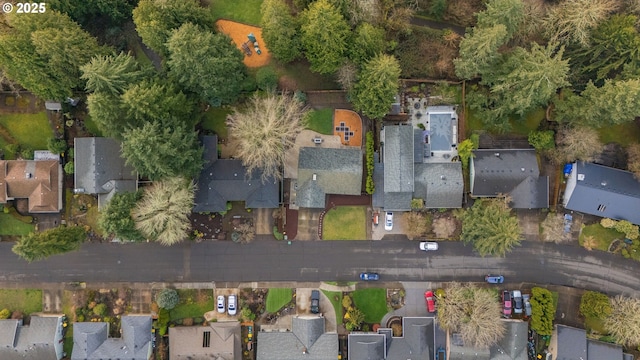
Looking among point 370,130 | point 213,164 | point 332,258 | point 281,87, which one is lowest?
point 332,258

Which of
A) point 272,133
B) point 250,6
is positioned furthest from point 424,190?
point 250,6

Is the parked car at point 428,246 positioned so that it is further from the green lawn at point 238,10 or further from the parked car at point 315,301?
the green lawn at point 238,10

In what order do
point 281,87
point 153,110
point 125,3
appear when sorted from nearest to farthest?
point 153,110 < point 125,3 < point 281,87

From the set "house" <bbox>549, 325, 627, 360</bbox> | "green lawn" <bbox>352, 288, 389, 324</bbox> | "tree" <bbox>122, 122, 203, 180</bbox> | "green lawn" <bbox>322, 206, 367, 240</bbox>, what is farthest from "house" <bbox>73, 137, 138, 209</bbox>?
"house" <bbox>549, 325, 627, 360</bbox>

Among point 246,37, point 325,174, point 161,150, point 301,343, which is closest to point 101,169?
point 161,150

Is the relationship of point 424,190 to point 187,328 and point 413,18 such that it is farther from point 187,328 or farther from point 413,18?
point 187,328

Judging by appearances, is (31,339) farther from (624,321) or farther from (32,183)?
(624,321)

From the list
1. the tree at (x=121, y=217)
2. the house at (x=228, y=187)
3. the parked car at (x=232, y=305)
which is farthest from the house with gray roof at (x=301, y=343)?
the tree at (x=121, y=217)
